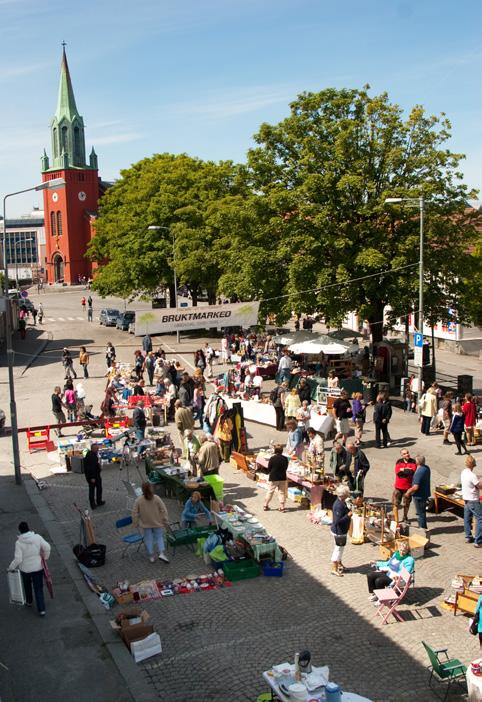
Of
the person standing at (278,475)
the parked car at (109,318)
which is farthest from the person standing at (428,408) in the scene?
the parked car at (109,318)

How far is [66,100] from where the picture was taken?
97812mm

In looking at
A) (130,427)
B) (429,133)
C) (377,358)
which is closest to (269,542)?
(130,427)

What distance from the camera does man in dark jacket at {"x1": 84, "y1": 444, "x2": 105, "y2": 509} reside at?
15719 mm

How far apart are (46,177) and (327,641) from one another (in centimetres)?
9981

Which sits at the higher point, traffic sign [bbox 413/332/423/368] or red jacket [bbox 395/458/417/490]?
traffic sign [bbox 413/332/423/368]

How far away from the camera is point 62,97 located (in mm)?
97938

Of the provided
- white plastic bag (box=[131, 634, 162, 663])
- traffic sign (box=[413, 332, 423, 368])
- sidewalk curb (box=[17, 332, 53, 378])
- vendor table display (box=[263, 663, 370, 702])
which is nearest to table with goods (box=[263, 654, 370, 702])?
vendor table display (box=[263, 663, 370, 702])

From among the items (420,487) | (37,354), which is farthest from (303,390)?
(37,354)

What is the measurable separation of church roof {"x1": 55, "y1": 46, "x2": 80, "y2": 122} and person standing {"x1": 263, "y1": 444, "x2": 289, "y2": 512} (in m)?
92.1

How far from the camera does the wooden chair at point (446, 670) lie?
29.6 ft

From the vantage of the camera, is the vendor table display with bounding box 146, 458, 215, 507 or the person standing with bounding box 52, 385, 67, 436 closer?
the vendor table display with bounding box 146, 458, 215, 507

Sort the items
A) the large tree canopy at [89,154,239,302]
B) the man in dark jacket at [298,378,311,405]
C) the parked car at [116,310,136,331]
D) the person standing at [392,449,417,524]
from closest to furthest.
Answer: the person standing at [392,449,417,524] → the man in dark jacket at [298,378,311,405] → the large tree canopy at [89,154,239,302] → the parked car at [116,310,136,331]

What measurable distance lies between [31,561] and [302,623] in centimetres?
400

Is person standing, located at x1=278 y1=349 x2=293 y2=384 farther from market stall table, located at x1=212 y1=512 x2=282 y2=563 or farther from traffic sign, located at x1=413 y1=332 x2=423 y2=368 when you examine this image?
market stall table, located at x1=212 y1=512 x2=282 y2=563
